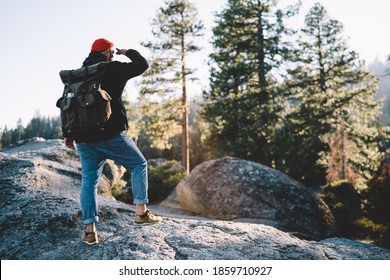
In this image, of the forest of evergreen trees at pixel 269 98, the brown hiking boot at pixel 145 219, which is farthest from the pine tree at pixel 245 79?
the brown hiking boot at pixel 145 219

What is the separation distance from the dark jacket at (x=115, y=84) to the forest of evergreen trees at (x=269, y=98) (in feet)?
47.9

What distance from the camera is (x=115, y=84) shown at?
3176 mm

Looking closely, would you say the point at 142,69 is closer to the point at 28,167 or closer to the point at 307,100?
the point at 28,167

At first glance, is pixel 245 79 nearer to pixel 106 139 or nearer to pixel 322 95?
pixel 322 95

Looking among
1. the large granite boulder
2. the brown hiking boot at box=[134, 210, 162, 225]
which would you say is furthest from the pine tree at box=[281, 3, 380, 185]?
the brown hiking boot at box=[134, 210, 162, 225]

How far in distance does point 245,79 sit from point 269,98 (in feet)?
6.91

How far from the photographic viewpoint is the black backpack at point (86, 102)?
2949mm

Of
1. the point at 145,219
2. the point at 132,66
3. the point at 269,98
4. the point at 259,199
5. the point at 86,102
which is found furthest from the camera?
the point at 269,98

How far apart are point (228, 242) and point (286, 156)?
18237 mm

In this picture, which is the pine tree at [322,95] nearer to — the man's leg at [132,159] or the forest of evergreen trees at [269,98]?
the forest of evergreen trees at [269,98]

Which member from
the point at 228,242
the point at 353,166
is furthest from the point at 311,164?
the point at 228,242

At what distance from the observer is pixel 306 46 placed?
20984 millimetres

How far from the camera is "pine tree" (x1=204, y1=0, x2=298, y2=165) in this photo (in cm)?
1780

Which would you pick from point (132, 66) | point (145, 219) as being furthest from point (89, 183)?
point (132, 66)
